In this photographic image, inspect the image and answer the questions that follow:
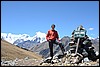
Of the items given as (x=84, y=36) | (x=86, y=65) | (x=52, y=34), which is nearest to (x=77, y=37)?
(x=84, y=36)

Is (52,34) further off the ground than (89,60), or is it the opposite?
(52,34)

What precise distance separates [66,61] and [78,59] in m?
0.99

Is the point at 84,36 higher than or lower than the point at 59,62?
higher

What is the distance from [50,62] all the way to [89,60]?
10.4 feet

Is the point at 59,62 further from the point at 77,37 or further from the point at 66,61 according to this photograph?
the point at 77,37

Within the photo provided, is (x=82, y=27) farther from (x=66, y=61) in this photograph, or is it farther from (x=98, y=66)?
(x=98, y=66)

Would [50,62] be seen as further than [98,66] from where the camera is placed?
Yes

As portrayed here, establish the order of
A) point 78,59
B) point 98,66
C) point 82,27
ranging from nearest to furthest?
point 98,66 < point 78,59 < point 82,27

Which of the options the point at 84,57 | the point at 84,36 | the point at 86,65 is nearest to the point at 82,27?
the point at 84,36

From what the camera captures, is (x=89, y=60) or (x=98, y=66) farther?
(x=89, y=60)

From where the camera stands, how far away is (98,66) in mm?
22266

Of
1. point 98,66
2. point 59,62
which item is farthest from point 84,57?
point 98,66

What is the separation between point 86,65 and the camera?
23391mm

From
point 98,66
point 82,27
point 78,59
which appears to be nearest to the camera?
point 98,66
